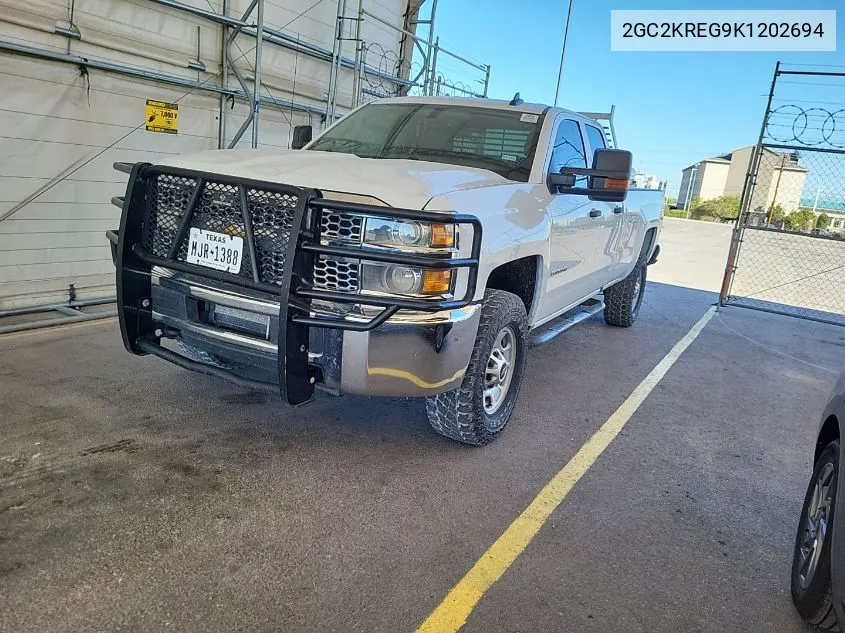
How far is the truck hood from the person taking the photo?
3086 millimetres

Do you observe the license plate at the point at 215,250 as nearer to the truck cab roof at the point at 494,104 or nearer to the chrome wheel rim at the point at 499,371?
the chrome wheel rim at the point at 499,371

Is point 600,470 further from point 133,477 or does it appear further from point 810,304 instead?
point 810,304

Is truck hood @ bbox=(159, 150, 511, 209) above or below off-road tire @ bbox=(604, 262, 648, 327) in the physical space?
above

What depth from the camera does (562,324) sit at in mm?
5484

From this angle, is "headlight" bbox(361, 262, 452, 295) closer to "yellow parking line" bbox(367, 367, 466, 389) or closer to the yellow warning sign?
"yellow parking line" bbox(367, 367, 466, 389)

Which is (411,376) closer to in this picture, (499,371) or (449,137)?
(499,371)

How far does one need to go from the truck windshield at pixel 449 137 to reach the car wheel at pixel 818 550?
2380 mm

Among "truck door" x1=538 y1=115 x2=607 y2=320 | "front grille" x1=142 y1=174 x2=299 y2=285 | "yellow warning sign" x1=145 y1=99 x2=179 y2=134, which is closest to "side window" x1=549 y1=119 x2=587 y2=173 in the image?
"truck door" x1=538 y1=115 x2=607 y2=320

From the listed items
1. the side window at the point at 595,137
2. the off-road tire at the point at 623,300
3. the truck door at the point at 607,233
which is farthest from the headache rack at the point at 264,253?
the off-road tire at the point at 623,300

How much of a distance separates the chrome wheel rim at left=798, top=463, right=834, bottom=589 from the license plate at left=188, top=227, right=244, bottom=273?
2.68 meters

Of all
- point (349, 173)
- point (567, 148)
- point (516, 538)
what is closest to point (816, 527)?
point (516, 538)

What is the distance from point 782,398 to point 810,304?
6288mm

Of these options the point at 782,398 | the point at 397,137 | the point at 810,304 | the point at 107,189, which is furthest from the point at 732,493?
the point at 810,304

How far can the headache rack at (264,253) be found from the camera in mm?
2965
